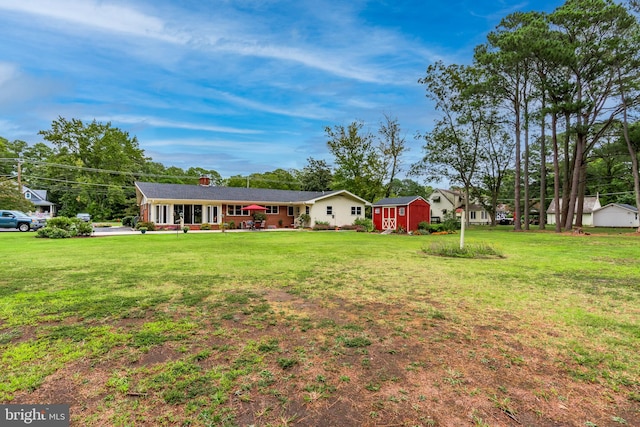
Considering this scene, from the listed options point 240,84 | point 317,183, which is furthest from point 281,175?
point 240,84

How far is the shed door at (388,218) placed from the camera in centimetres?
2416

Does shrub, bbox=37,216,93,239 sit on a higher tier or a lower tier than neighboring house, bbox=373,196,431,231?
lower

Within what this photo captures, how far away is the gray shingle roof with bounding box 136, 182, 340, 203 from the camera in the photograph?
24188mm

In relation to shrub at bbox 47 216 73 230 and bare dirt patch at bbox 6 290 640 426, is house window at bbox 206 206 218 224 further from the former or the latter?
bare dirt patch at bbox 6 290 640 426

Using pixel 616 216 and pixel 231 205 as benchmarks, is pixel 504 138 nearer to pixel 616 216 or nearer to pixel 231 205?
pixel 616 216

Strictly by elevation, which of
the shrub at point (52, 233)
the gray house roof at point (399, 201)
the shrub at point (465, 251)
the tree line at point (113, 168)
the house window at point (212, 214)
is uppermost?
the tree line at point (113, 168)

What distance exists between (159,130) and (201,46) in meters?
20.1

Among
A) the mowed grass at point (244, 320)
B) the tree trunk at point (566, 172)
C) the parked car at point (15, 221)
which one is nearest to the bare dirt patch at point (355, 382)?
the mowed grass at point (244, 320)

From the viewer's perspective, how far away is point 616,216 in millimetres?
37125

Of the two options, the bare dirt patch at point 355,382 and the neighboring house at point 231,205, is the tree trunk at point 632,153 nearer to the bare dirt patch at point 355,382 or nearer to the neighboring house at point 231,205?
the neighboring house at point 231,205

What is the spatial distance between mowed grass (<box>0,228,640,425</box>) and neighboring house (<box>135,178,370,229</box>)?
17.2 meters

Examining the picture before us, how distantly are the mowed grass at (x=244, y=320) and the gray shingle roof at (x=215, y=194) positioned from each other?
1746 centimetres

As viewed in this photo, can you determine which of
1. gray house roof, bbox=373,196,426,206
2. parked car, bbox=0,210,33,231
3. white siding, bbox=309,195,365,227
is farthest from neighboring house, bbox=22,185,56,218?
gray house roof, bbox=373,196,426,206

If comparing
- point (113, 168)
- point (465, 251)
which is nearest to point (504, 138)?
point (465, 251)
